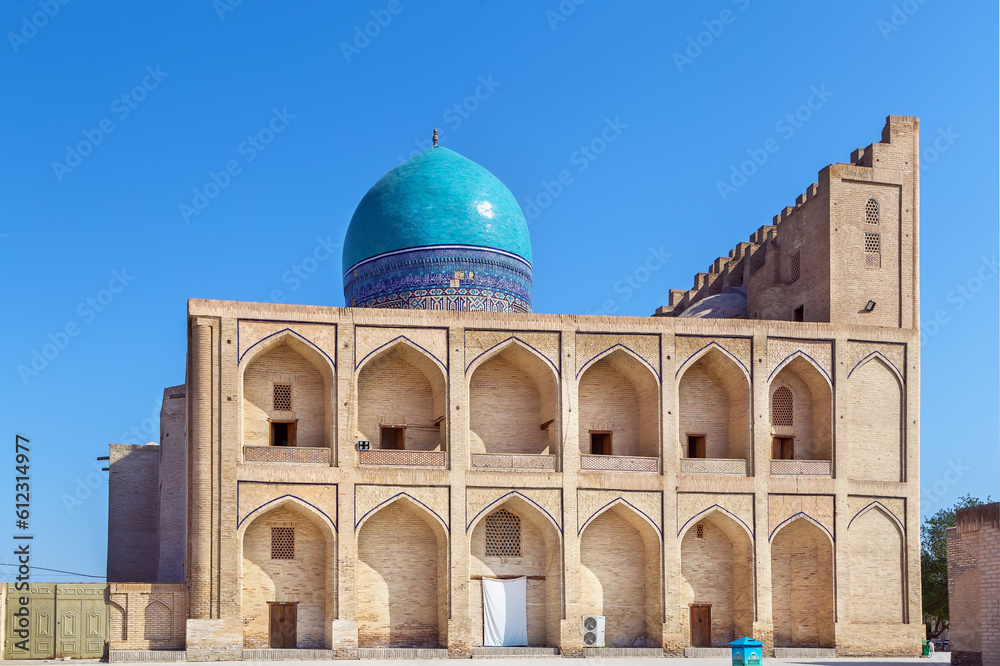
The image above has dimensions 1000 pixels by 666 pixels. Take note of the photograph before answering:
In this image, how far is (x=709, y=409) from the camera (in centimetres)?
2481

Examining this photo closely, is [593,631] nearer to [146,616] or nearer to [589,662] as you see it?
[589,662]

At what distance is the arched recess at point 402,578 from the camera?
74.0 feet

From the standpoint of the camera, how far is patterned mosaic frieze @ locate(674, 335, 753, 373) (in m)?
23.9

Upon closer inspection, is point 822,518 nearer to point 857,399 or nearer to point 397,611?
point 857,399

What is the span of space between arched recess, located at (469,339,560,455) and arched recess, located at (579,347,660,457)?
83 centimetres

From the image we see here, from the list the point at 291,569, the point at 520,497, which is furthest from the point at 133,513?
the point at 520,497

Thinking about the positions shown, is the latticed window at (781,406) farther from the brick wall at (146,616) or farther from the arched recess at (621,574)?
the brick wall at (146,616)

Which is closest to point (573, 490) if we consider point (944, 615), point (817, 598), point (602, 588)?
point (602, 588)

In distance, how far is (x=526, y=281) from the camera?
91.0 ft

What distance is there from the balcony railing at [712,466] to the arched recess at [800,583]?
4.66 feet

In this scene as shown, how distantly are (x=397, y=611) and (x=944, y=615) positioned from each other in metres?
17.1

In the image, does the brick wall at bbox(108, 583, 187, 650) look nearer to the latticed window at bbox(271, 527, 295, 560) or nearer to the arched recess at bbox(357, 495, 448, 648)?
the latticed window at bbox(271, 527, 295, 560)

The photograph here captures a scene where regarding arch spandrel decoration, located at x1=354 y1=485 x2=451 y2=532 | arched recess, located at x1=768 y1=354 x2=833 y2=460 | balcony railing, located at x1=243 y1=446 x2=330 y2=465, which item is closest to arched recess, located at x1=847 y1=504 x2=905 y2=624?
arched recess, located at x1=768 y1=354 x2=833 y2=460

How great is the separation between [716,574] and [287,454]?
8.64 m
